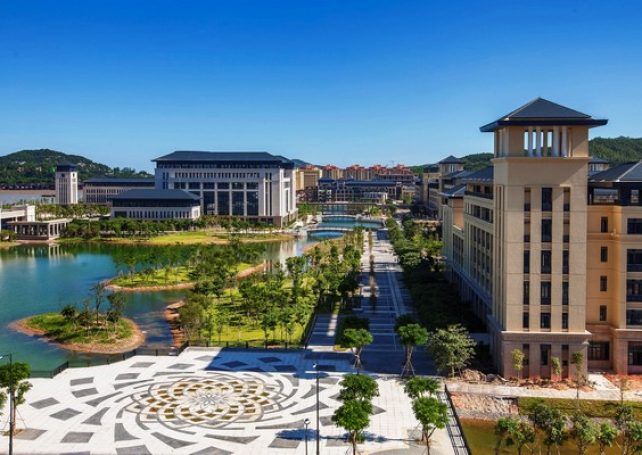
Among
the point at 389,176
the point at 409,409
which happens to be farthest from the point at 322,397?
the point at 389,176

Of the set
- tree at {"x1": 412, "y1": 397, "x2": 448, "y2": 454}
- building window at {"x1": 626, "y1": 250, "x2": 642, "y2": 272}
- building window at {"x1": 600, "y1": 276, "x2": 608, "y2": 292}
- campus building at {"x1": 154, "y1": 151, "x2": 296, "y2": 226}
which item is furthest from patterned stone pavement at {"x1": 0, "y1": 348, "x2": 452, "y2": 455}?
campus building at {"x1": 154, "y1": 151, "x2": 296, "y2": 226}

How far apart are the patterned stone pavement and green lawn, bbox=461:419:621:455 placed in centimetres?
96

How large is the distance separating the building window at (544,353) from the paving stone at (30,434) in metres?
17.2

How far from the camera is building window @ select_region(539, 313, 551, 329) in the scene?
75.4 feet

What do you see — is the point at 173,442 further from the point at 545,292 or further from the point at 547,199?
the point at 547,199

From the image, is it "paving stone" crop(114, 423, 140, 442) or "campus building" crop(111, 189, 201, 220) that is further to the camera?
"campus building" crop(111, 189, 201, 220)

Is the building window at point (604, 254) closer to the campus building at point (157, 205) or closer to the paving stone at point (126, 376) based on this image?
the paving stone at point (126, 376)

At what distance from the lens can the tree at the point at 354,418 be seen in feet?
54.0

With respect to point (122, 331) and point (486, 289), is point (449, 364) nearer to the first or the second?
point (486, 289)

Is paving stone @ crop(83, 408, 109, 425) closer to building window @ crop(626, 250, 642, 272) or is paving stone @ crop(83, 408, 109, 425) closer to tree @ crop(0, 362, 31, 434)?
tree @ crop(0, 362, 31, 434)

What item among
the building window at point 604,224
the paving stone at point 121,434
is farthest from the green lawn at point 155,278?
the building window at point 604,224

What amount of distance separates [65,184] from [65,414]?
111 m

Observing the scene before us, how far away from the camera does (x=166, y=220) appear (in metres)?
86.3

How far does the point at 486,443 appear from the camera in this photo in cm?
1834
